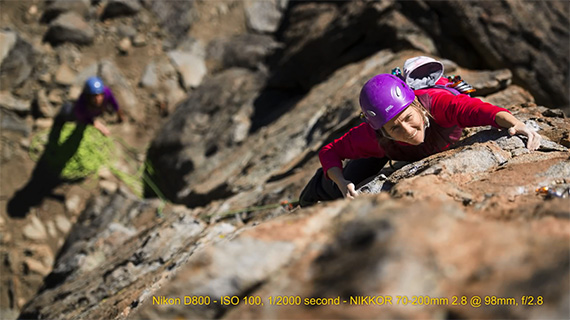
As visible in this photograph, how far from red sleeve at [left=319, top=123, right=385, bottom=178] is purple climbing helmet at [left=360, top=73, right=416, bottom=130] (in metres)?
0.42

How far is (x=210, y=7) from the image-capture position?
12500mm

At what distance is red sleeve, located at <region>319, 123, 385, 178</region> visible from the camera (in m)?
4.05

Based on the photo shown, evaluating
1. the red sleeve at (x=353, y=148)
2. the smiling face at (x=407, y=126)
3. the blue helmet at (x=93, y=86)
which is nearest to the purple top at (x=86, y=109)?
the blue helmet at (x=93, y=86)

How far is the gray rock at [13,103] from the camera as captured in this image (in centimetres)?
956

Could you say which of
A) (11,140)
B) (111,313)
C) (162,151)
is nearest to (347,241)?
(111,313)

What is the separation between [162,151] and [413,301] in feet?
28.4

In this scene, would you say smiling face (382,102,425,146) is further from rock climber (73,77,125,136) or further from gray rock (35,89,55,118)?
gray rock (35,89,55,118)

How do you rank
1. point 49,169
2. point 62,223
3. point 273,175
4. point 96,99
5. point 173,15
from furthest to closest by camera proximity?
point 173,15 → point 49,169 → point 62,223 → point 96,99 → point 273,175

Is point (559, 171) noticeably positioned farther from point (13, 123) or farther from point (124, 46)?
point (124, 46)

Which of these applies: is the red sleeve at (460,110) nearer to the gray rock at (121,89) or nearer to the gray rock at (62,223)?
the gray rock at (62,223)

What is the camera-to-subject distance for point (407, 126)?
357 centimetres

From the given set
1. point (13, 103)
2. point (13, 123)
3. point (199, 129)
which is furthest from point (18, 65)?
point (199, 129)

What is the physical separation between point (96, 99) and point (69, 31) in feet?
10.0

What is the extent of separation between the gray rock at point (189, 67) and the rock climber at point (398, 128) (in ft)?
23.9
